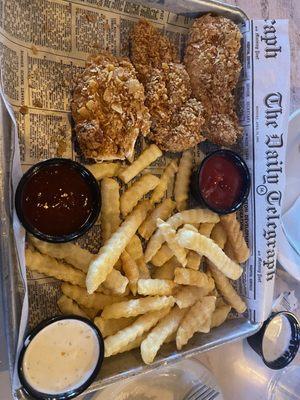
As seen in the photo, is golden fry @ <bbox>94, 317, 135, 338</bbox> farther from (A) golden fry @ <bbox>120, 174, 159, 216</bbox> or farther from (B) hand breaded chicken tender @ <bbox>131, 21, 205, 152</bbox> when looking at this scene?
(B) hand breaded chicken tender @ <bbox>131, 21, 205, 152</bbox>

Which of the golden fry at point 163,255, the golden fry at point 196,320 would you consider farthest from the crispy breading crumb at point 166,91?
the golden fry at point 196,320

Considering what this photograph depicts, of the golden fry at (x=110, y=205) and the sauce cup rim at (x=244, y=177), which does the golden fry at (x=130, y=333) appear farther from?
the sauce cup rim at (x=244, y=177)

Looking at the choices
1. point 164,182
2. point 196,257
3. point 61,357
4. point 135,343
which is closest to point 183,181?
point 164,182

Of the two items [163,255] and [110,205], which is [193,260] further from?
[110,205]

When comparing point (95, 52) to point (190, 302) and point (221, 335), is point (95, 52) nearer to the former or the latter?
point (190, 302)

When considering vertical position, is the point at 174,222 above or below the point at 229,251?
above

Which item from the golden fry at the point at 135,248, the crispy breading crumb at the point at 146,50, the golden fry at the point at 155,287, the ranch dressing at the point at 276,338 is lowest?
the ranch dressing at the point at 276,338

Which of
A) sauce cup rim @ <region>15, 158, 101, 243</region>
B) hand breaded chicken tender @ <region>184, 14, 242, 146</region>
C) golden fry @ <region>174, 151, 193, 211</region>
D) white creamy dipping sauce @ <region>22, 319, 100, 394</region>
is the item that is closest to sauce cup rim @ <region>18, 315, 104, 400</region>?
white creamy dipping sauce @ <region>22, 319, 100, 394</region>
